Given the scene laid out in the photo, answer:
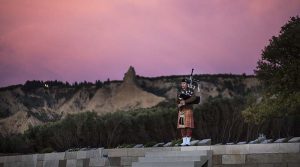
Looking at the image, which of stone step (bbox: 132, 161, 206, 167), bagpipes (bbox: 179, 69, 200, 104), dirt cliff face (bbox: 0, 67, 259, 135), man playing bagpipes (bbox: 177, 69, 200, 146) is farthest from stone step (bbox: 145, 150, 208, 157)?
dirt cliff face (bbox: 0, 67, 259, 135)

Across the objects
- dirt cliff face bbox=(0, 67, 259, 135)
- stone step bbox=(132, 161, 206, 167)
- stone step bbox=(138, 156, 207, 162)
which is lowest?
stone step bbox=(132, 161, 206, 167)

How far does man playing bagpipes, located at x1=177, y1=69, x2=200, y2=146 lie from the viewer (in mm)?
19438

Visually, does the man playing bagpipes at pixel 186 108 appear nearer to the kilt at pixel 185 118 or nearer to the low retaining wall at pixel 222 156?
the kilt at pixel 185 118

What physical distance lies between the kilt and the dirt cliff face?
6139 cm

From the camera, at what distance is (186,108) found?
1962cm

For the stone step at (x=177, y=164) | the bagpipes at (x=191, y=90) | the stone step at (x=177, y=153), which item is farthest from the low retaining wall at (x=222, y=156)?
the bagpipes at (x=191, y=90)

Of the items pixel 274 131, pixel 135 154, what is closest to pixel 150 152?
pixel 135 154

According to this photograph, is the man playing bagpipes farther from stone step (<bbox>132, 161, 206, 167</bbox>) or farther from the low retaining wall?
stone step (<bbox>132, 161, 206, 167</bbox>)

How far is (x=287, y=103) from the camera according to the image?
29188mm

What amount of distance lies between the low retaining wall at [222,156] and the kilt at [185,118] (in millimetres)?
1154

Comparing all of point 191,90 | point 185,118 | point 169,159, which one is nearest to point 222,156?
point 169,159

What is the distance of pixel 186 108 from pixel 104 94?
234ft

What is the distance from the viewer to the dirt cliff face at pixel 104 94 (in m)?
83.6

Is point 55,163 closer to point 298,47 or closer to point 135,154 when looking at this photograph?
point 135,154
